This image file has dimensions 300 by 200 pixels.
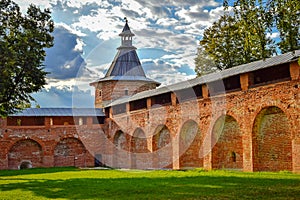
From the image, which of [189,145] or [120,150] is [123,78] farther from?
[189,145]

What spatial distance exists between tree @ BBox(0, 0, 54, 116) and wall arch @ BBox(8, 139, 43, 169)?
953cm

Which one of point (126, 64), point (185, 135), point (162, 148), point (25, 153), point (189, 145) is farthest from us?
point (126, 64)

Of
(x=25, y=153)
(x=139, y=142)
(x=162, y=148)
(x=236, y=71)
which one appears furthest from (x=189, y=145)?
(x=25, y=153)

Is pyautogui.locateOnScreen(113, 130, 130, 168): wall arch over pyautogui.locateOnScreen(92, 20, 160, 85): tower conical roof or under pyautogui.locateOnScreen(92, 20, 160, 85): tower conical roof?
under

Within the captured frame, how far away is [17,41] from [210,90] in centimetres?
708

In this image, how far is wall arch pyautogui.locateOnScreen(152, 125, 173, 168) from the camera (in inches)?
786

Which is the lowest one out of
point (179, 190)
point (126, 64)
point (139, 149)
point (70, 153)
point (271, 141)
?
point (179, 190)

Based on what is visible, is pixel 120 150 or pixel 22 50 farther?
pixel 120 150

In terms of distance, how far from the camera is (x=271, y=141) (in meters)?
14.1

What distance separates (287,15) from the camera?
822 cm

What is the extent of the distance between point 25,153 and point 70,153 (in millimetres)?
2517

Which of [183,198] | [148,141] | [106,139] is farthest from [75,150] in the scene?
[183,198]

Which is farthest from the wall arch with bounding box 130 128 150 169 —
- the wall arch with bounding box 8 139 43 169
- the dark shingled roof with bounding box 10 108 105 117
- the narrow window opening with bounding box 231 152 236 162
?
the narrow window opening with bounding box 231 152 236 162

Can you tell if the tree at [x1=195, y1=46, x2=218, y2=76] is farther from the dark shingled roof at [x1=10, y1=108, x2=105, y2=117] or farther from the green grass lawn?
the green grass lawn
